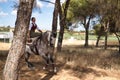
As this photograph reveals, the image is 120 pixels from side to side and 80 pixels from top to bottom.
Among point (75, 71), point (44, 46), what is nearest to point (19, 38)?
point (44, 46)

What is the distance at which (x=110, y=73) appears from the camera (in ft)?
50.6

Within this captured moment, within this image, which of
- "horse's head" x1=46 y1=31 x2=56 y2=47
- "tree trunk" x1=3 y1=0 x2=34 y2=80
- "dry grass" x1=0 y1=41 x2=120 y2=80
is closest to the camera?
"tree trunk" x1=3 y1=0 x2=34 y2=80

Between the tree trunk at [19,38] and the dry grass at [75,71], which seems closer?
the tree trunk at [19,38]

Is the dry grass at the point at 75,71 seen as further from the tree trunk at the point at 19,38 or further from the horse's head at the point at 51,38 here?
the tree trunk at the point at 19,38

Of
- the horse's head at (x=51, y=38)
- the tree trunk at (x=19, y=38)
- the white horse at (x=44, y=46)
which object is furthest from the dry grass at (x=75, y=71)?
Answer: the tree trunk at (x=19, y=38)

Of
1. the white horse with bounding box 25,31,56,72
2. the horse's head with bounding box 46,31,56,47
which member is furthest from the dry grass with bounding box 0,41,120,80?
the horse's head with bounding box 46,31,56,47

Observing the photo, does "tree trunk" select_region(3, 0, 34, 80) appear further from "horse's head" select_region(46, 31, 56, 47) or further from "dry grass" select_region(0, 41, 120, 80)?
"horse's head" select_region(46, 31, 56, 47)

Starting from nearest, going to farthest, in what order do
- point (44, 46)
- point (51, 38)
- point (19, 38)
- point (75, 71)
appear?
1. point (19, 38)
2. point (51, 38)
3. point (44, 46)
4. point (75, 71)

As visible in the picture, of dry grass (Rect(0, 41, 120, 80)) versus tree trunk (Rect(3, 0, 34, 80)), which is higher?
tree trunk (Rect(3, 0, 34, 80))

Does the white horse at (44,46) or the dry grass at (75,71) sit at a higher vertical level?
the white horse at (44,46)

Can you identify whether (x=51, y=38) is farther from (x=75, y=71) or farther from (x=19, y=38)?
(x=19, y=38)

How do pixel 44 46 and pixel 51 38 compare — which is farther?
pixel 44 46

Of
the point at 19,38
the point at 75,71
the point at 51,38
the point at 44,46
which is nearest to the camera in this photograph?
the point at 19,38

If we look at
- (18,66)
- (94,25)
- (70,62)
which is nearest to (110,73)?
(70,62)
